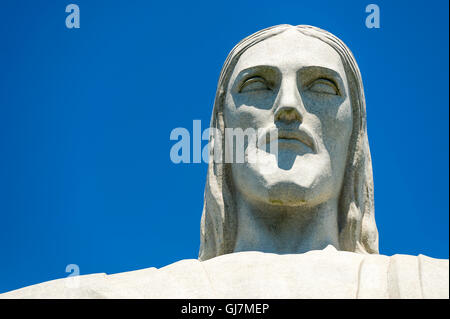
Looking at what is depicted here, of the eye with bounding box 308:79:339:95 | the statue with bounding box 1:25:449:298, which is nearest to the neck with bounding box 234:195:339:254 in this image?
the statue with bounding box 1:25:449:298

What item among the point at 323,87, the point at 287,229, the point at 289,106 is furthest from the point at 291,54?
the point at 287,229

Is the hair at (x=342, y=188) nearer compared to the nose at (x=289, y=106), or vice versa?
the nose at (x=289, y=106)

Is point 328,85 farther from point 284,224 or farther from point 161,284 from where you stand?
point 161,284

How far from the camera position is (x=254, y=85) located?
1242 centimetres

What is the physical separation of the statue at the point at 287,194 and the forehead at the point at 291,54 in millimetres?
13

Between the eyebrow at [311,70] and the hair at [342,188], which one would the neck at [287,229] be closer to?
the hair at [342,188]

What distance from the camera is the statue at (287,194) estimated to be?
414 inches

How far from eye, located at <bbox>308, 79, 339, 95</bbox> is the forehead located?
162 mm

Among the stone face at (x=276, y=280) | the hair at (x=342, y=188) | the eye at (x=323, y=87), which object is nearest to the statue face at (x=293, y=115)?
the eye at (x=323, y=87)

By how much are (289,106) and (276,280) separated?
2.14 metres

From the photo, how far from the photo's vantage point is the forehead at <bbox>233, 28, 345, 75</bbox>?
1232 centimetres

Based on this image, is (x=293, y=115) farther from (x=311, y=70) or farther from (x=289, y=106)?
(x=311, y=70)

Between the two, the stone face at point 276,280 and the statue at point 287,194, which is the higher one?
the statue at point 287,194
